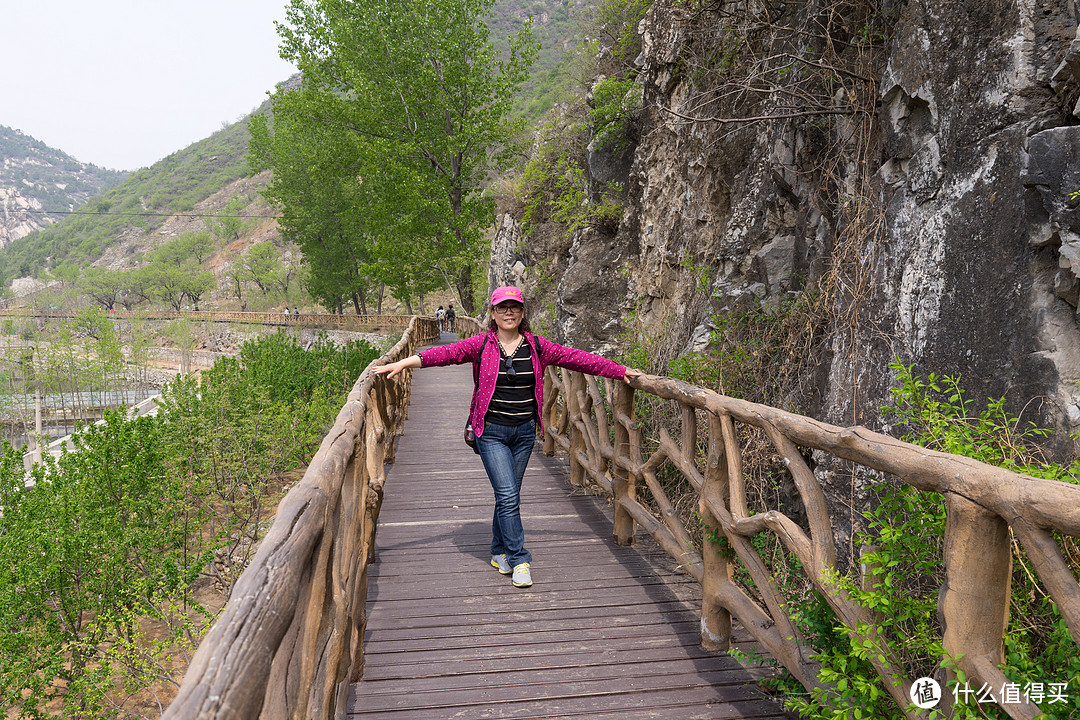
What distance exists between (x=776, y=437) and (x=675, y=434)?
4.06m

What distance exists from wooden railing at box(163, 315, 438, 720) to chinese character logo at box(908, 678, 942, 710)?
1.80 m

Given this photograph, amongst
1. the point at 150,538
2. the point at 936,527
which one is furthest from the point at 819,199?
the point at 150,538

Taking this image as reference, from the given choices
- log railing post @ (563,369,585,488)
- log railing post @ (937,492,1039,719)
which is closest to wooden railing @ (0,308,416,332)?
log railing post @ (563,369,585,488)

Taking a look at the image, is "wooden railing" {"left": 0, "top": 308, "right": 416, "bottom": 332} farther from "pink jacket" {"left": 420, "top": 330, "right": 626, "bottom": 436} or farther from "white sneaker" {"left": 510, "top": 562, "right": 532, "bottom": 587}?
"white sneaker" {"left": 510, "top": 562, "right": 532, "bottom": 587}

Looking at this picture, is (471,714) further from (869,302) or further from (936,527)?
(869,302)

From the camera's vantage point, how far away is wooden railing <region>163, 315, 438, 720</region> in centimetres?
124

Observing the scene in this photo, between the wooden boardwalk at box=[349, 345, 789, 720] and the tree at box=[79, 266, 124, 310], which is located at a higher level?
the tree at box=[79, 266, 124, 310]

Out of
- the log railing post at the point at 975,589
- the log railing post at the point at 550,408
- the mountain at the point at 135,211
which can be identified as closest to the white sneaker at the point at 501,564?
the log railing post at the point at 975,589

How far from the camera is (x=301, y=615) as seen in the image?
1896mm

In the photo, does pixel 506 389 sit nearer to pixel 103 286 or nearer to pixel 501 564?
pixel 501 564

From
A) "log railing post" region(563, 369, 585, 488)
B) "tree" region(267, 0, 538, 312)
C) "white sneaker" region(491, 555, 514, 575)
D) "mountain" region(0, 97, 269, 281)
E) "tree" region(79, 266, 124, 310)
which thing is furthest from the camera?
"mountain" region(0, 97, 269, 281)

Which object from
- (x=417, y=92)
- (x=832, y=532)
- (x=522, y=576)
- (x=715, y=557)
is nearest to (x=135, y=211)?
(x=417, y=92)

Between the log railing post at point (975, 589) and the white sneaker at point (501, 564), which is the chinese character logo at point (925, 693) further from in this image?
the white sneaker at point (501, 564)

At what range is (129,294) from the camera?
71625 mm
